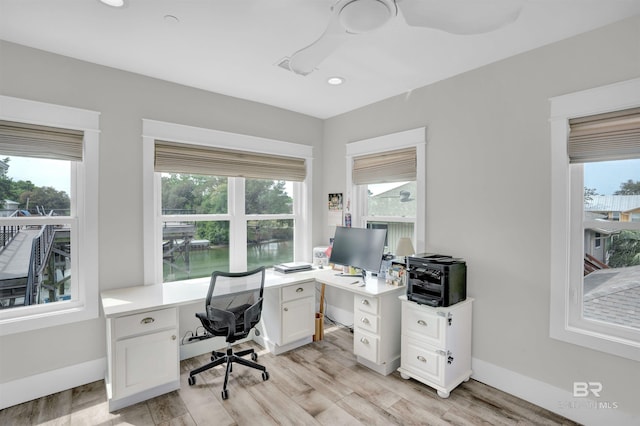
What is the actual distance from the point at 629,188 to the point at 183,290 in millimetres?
3394

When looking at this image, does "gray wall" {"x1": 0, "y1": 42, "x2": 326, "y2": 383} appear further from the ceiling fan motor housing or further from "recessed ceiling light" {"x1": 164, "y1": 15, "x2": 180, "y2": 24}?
the ceiling fan motor housing

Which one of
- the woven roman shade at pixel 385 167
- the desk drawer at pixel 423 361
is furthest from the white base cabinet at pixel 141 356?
the woven roman shade at pixel 385 167

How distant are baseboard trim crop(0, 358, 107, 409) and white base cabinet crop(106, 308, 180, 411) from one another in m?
Result: 0.39

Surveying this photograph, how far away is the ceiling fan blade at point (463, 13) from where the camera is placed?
128 centimetres

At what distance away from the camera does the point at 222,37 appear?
219 cm

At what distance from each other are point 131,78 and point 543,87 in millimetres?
3296

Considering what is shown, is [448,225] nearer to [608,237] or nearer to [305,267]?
[608,237]

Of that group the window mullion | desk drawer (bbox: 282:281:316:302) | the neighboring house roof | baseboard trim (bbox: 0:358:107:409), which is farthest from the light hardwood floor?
the neighboring house roof

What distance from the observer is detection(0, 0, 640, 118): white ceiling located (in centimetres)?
188

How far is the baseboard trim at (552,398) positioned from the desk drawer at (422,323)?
20.7 inches

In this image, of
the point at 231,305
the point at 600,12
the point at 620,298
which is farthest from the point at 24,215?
the point at 620,298

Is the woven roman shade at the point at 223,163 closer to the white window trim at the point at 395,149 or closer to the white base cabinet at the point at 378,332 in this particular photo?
the white window trim at the point at 395,149

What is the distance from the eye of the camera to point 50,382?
2430mm

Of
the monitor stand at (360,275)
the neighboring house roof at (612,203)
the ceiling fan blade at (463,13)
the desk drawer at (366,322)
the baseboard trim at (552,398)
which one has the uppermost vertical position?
the ceiling fan blade at (463,13)
